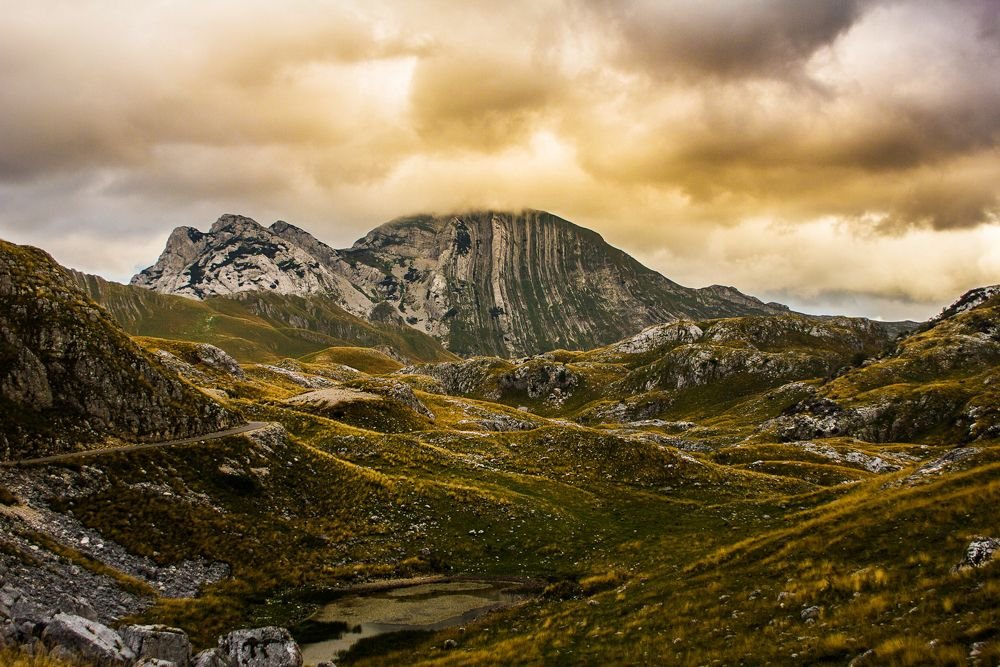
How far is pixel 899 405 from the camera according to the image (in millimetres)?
168625

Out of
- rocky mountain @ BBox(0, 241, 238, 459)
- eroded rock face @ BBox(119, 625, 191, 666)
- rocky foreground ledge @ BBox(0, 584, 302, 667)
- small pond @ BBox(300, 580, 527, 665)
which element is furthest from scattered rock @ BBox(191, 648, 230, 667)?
rocky mountain @ BBox(0, 241, 238, 459)

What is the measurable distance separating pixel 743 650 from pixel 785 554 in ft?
48.5

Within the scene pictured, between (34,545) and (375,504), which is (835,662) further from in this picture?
(375,504)

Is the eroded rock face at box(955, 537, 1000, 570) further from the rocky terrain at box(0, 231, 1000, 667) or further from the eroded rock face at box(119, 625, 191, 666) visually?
the eroded rock face at box(119, 625, 191, 666)

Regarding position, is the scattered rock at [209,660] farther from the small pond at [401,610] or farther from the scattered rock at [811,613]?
the scattered rock at [811,613]

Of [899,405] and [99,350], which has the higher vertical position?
[99,350]

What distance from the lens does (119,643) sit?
20500 mm

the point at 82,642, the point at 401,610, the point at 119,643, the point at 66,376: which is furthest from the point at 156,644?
the point at 66,376

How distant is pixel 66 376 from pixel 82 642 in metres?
40.2

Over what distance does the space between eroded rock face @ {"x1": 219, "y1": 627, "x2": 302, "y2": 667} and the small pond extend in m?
4.70

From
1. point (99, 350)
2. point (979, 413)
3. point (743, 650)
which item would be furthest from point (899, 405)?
point (99, 350)

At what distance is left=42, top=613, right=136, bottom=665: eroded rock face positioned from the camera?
18781 mm

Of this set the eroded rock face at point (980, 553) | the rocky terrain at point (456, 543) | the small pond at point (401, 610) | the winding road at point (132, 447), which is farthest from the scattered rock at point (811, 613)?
the winding road at point (132, 447)

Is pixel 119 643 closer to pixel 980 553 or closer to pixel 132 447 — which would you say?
pixel 980 553
